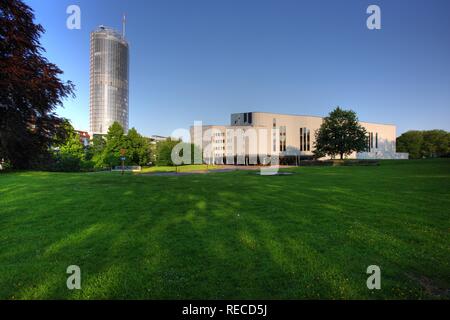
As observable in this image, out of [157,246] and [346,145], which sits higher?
[346,145]

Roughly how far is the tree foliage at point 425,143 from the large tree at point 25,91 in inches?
4897

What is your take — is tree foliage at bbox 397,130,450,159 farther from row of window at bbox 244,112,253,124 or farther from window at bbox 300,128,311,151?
row of window at bbox 244,112,253,124

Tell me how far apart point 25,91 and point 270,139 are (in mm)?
73284

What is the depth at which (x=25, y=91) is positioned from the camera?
19656 millimetres

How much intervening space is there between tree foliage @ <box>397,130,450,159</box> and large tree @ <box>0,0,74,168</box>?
408 feet

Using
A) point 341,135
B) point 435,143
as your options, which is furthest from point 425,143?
point 341,135

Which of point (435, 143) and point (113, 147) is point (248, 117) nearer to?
point (113, 147)

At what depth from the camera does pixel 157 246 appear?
5.36 meters
